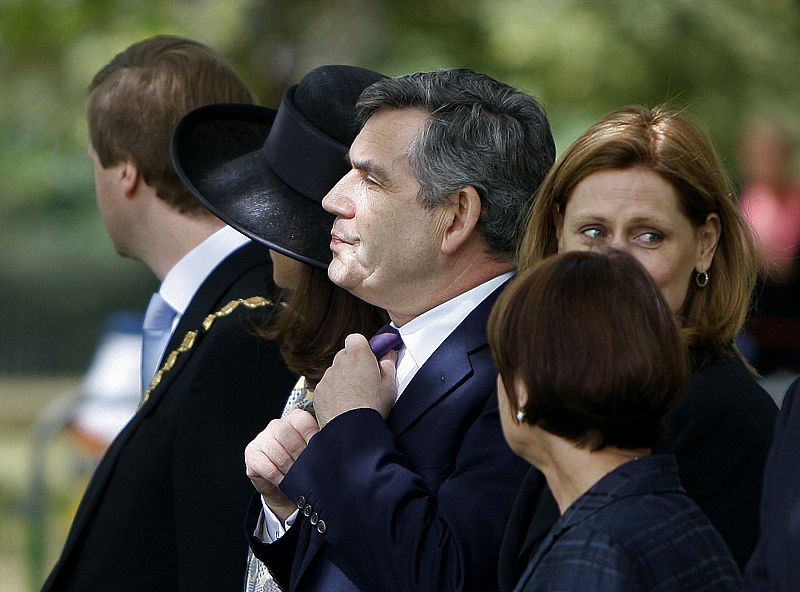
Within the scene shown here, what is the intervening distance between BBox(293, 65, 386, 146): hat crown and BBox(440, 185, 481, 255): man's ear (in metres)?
0.49

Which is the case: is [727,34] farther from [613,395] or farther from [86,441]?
[613,395]

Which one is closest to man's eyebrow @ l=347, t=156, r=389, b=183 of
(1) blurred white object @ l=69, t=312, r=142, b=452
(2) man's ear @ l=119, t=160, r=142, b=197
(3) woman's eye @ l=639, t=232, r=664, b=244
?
(3) woman's eye @ l=639, t=232, r=664, b=244

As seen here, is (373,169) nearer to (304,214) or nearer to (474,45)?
(304,214)

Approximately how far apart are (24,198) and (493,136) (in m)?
13.7

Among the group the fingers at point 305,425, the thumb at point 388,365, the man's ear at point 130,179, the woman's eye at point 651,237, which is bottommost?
the man's ear at point 130,179

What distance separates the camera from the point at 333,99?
3.20 meters

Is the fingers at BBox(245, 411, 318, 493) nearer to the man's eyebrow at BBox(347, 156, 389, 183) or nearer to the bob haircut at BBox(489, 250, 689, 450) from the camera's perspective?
the man's eyebrow at BBox(347, 156, 389, 183)

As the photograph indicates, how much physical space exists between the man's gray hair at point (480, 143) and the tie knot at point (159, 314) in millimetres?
1212

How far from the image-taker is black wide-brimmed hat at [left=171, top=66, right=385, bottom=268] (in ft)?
10.3

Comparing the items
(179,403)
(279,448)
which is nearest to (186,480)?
(179,403)

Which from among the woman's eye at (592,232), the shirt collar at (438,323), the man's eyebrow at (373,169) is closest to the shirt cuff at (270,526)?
the shirt collar at (438,323)

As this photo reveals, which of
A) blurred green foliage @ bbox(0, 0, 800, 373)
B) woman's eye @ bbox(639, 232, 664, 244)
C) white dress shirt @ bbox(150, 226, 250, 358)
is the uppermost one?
woman's eye @ bbox(639, 232, 664, 244)

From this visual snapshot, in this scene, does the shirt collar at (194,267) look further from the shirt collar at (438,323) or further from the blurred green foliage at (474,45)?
the blurred green foliage at (474,45)

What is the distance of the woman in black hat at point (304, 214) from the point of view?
10.2ft
